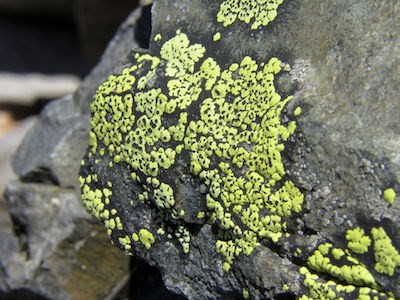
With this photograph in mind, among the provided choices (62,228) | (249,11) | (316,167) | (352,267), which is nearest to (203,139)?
(316,167)

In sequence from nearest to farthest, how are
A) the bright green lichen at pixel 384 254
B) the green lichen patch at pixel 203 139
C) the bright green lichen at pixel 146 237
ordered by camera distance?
1. the bright green lichen at pixel 384 254
2. the green lichen patch at pixel 203 139
3. the bright green lichen at pixel 146 237

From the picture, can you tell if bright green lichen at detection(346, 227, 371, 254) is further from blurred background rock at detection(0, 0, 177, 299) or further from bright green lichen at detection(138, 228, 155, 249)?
blurred background rock at detection(0, 0, 177, 299)

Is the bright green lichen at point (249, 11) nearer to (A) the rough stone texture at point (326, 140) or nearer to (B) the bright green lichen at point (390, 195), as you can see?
(A) the rough stone texture at point (326, 140)

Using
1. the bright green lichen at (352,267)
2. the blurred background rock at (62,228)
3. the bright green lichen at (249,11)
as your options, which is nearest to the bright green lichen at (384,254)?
the bright green lichen at (352,267)

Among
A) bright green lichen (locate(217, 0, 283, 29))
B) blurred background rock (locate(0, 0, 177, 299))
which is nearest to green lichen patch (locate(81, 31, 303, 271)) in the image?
bright green lichen (locate(217, 0, 283, 29))

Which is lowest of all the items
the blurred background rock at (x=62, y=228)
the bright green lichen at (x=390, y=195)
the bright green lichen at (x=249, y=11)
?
the blurred background rock at (x=62, y=228)

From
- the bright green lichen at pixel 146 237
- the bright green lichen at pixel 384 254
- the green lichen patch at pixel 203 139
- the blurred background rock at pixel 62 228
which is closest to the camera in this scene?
the bright green lichen at pixel 384 254
